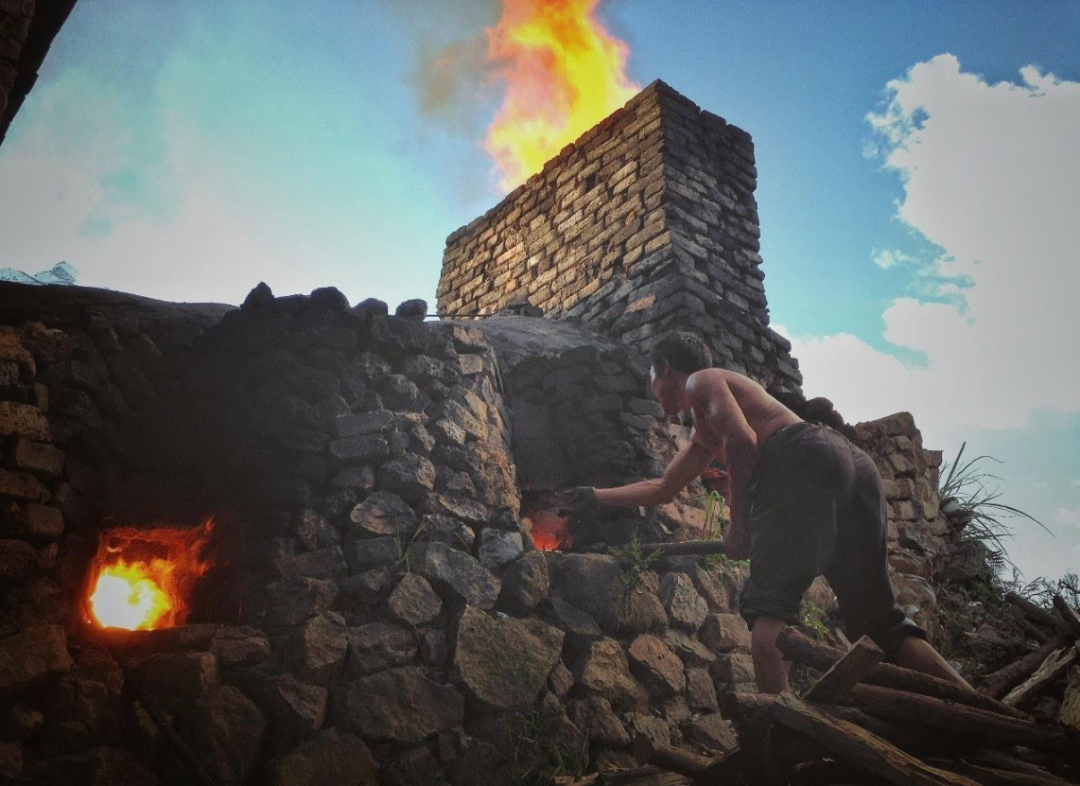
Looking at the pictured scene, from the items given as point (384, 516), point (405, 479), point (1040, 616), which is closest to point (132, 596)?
point (384, 516)

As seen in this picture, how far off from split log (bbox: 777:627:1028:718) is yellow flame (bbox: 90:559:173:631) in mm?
2888

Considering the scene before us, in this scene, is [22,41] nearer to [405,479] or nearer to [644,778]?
[405,479]

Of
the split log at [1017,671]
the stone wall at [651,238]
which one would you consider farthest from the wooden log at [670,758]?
the stone wall at [651,238]

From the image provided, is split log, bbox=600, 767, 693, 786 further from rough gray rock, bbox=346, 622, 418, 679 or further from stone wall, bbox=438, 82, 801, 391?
stone wall, bbox=438, 82, 801, 391

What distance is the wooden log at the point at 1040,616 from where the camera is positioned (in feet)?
15.6

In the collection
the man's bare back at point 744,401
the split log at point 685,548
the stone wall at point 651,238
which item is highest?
the stone wall at point 651,238

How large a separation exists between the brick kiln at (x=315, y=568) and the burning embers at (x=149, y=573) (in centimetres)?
2

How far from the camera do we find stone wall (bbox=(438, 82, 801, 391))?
5.80 metres

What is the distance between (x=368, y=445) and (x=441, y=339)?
3.02ft

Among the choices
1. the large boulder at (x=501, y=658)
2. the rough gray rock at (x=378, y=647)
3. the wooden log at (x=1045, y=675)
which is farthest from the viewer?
the wooden log at (x=1045, y=675)

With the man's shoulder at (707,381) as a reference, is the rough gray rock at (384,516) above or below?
below

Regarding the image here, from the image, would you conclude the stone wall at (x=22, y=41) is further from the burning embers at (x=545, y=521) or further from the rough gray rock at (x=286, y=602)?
the burning embers at (x=545, y=521)

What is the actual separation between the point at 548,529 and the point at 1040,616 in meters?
4.19

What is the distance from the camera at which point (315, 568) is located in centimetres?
289
